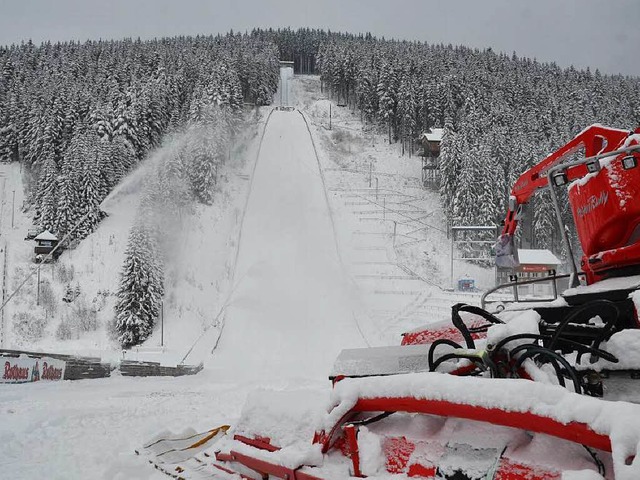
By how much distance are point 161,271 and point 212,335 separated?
33.7ft

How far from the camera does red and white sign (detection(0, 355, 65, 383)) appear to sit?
14914 mm

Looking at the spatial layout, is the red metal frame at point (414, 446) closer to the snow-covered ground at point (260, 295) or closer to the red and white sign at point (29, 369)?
the snow-covered ground at point (260, 295)

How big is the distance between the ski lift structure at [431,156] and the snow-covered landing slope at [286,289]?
1406cm

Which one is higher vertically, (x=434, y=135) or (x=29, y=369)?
(x=434, y=135)

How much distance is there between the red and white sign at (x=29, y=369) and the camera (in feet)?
48.9

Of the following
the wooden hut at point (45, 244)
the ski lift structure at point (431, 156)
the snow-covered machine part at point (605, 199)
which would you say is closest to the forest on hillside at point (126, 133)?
the wooden hut at point (45, 244)

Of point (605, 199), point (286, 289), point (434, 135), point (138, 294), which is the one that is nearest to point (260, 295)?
point (286, 289)

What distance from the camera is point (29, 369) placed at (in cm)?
1528

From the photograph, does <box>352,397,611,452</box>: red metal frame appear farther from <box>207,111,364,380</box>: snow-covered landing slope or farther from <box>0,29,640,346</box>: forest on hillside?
<box>0,29,640,346</box>: forest on hillside

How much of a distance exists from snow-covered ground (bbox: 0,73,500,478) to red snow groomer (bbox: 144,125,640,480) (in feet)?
2.46

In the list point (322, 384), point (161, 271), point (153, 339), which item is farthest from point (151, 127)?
point (322, 384)

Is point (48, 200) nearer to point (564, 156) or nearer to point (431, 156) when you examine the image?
point (431, 156)

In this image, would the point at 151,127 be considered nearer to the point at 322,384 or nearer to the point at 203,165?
the point at 203,165

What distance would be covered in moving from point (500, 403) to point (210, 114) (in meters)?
63.5
